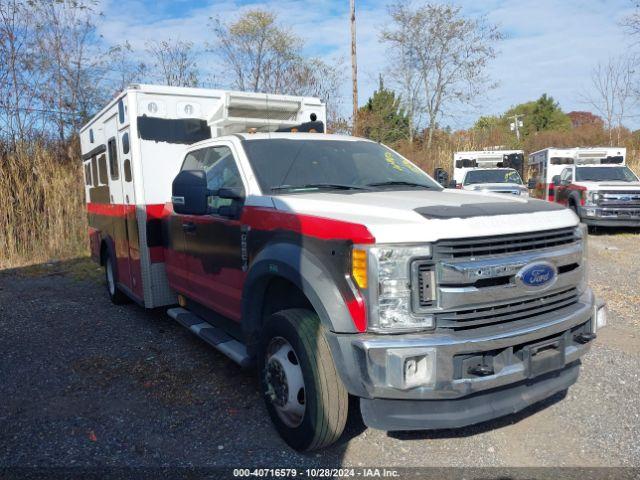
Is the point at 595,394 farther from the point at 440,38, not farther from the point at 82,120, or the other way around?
the point at 440,38

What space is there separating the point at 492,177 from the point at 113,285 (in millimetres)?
12075

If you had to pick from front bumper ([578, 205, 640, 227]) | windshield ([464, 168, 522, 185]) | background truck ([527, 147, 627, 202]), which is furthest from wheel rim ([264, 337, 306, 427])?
background truck ([527, 147, 627, 202])

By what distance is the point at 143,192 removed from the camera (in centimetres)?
553

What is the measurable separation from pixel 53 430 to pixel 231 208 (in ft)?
6.58

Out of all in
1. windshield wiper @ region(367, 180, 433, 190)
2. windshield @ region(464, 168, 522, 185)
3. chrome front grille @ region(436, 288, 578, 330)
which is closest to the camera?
chrome front grille @ region(436, 288, 578, 330)

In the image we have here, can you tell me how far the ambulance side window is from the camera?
622 centimetres

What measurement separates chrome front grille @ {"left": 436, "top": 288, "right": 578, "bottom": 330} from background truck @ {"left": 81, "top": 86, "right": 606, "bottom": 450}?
0.03 ft

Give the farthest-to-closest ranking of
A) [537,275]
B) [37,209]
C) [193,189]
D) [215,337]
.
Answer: [37,209] → [215,337] → [193,189] → [537,275]

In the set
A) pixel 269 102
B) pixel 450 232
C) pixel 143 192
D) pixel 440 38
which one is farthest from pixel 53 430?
pixel 440 38

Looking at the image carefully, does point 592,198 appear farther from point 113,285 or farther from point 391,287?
point 391,287

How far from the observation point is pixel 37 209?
12.1m

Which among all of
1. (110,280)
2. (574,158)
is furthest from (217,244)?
(574,158)

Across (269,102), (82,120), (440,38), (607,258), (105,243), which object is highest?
(440,38)

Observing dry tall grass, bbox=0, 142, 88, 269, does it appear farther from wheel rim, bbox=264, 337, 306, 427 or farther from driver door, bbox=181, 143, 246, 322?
wheel rim, bbox=264, 337, 306, 427
